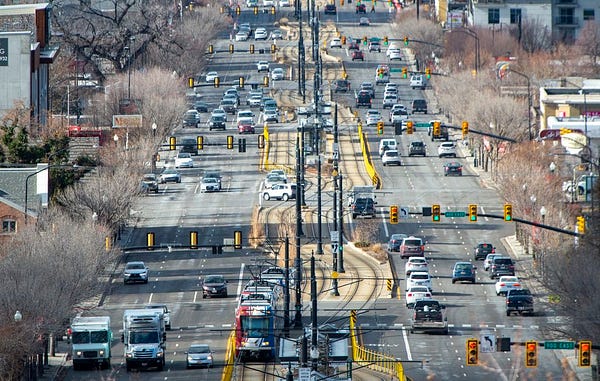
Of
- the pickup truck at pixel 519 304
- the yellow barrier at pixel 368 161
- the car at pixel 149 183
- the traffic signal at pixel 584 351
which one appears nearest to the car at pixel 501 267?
the pickup truck at pixel 519 304

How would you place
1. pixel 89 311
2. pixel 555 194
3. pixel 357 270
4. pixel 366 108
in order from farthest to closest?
pixel 366 108
pixel 555 194
pixel 357 270
pixel 89 311

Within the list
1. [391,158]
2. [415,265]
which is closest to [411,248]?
[415,265]

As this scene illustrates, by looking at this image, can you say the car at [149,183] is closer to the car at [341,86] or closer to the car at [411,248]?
the car at [411,248]

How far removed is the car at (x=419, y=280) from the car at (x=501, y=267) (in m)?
4.30

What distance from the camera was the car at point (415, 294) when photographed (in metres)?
96.1

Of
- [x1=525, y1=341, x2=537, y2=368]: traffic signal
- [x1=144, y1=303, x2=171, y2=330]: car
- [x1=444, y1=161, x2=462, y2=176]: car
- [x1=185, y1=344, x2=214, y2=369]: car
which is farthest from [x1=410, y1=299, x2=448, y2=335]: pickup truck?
[x1=444, y1=161, x2=462, y2=176]: car

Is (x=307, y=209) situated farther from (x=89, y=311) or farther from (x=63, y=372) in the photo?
(x=63, y=372)

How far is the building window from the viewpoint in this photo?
339ft

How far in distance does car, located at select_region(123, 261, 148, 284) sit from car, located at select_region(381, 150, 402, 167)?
148 ft

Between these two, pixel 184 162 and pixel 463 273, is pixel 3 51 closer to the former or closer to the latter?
pixel 184 162

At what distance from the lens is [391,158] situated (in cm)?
14638

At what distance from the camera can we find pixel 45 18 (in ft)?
483

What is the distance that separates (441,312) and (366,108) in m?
91.4

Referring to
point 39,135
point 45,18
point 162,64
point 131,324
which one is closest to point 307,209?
point 39,135
